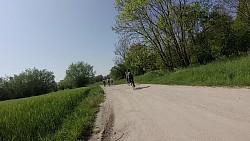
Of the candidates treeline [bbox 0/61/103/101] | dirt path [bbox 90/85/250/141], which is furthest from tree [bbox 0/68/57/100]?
dirt path [bbox 90/85/250/141]

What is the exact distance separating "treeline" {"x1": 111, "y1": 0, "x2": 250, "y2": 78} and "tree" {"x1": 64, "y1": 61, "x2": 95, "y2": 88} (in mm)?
78749

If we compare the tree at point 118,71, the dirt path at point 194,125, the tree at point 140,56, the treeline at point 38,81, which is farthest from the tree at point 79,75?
the dirt path at point 194,125

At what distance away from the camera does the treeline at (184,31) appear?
31.0 meters

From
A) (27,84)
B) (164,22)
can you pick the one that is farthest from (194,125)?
(27,84)

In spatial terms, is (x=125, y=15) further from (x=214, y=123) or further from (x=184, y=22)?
(x=214, y=123)

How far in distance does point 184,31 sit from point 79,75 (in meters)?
88.6

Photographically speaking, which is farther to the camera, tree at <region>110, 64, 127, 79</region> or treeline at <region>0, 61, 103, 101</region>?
treeline at <region>0, 61, 103, 101</region>

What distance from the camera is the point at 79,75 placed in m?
115

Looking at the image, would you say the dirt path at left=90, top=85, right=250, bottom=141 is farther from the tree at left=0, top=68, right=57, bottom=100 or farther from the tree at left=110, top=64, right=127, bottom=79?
the tree at left=0, top=68, right=57, bottom=100

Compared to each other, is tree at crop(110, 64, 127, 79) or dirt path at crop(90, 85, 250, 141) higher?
tree at crop(110, 64, 127, 79)

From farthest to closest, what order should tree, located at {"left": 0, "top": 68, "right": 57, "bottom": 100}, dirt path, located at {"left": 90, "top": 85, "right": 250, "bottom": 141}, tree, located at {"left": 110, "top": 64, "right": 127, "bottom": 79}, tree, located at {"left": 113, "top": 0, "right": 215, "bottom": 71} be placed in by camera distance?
1. tree, located at {"left": 0, "top": 68, "right": 57, "bottom": 100}
2. tree, located at {"left": 110, "top": 64, "right": 127, "bottom": 79}
3. tree, located at {"left": 113, "top": 0, "right": 215, "bottom": 71}
4. dirt path, located at {"left": 90, "top": 85, "right": 250, "bottom": 141}

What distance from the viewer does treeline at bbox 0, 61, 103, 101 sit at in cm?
9888

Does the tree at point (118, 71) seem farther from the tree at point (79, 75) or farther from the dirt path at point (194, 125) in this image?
the dirt path at point (194, 125)

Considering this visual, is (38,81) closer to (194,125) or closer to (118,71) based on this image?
(118,71)
